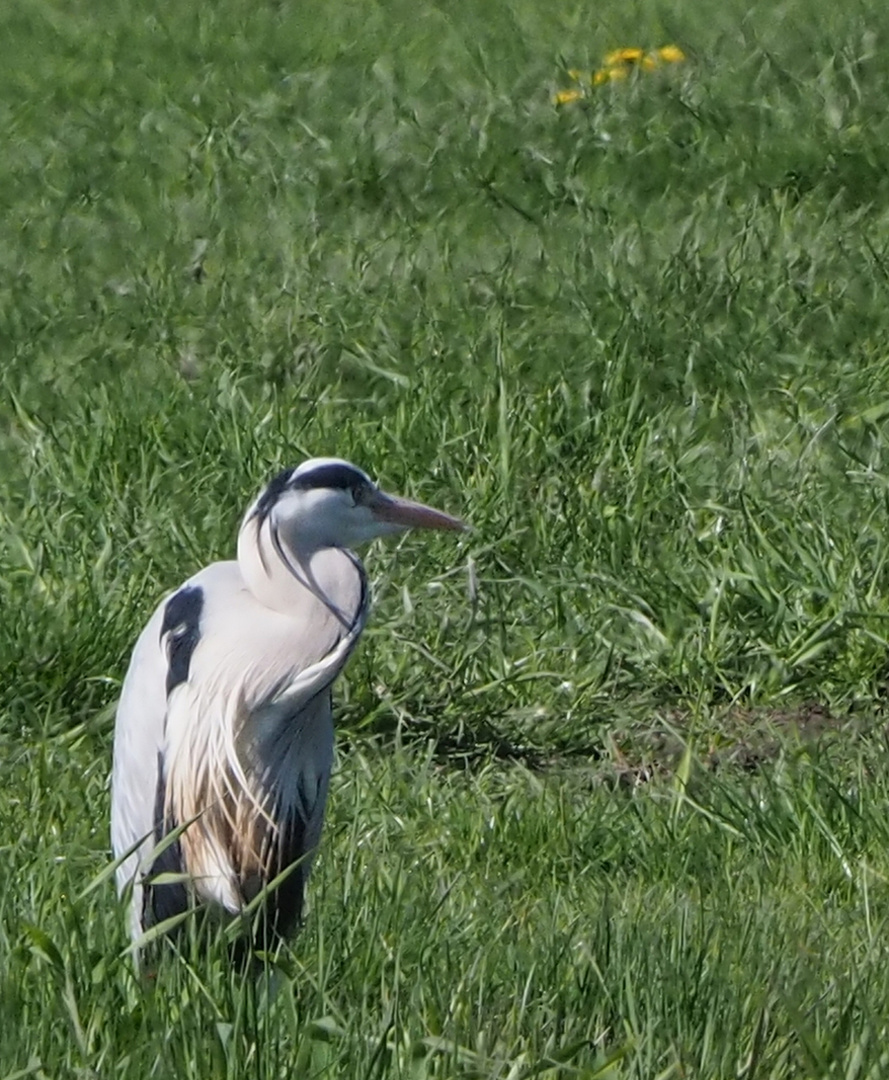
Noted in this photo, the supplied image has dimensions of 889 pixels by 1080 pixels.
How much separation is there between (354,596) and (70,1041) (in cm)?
70

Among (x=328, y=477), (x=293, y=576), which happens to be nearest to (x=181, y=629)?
(x=293, y=576)

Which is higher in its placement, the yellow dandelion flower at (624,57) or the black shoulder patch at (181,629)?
the black shoulder patch at (181,629)

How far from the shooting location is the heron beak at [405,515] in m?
2.89

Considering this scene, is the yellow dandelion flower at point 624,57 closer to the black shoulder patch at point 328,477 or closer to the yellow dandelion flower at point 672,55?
the yellow dandelion flower at point 672,55

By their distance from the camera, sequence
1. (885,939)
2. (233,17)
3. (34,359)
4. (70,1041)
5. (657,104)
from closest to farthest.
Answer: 1. (70,1041)
2. (885,939)
3. (34,359)
4. (657,104)
5. (233,17)

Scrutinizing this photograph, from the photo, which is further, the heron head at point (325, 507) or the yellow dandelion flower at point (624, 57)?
the yellow dandelion flower at point (624, 57)

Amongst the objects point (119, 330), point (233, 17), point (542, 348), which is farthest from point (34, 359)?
point (233, 17)

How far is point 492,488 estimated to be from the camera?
4727 mm

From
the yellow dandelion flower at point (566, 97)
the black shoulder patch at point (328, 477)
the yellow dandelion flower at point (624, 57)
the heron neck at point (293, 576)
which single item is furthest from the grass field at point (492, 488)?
the black shoulder patch at point (328, 477)

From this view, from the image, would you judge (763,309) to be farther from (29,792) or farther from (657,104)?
(29,792)

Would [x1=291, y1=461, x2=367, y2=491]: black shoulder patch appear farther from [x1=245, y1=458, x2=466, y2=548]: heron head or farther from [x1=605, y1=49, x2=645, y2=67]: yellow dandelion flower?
[x1=605, y1=49, x2=645, y2=67]: yellow dandelion flower

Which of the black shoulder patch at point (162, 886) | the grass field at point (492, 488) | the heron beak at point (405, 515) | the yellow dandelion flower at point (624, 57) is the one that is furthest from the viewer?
the yellow dandelion flower at point (624, 57)

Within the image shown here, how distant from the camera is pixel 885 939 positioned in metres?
3.00

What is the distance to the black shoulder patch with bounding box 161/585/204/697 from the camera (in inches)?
109
